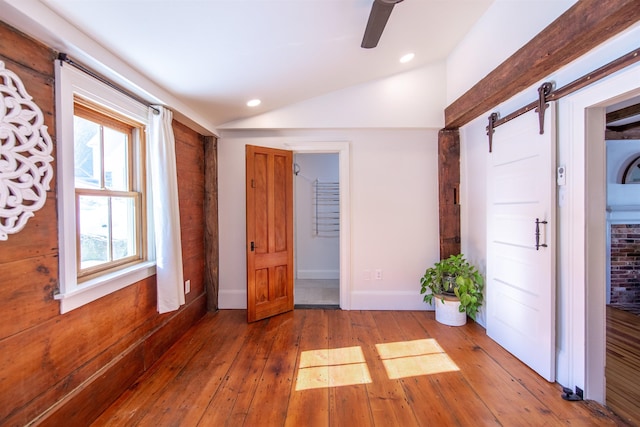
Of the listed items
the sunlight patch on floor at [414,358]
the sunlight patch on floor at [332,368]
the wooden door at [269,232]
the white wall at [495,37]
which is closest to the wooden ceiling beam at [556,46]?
the white wall at [495,37]

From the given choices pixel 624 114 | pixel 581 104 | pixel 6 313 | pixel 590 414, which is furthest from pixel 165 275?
pixel 624 114

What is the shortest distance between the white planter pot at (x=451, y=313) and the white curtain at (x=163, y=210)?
2668mm

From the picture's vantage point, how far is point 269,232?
11.2 ft

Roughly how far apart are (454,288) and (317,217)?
8.75 feet

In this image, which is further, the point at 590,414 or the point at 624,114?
the point at 624,114

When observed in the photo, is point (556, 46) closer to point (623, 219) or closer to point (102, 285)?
point (102, 285)

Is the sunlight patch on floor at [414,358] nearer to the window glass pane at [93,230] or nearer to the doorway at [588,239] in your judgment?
the doorway at [588,239]

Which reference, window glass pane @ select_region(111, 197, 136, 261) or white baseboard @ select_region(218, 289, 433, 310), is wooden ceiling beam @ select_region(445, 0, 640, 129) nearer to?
white baseboard @ select_region(218, 289, 433, 310)

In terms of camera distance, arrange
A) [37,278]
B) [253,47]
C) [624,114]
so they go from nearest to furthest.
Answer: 1. [37,278]
2. [253,47]
3. [624,114]

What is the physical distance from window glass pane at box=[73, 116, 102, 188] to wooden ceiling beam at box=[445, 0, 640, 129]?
117 inches

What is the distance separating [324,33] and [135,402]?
289 cm

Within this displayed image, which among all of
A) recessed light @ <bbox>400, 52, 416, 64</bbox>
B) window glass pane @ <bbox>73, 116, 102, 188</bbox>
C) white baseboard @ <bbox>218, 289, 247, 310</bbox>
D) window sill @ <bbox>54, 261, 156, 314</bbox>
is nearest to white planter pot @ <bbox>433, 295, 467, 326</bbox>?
white baseboard @ <bbox>218, 289, 247, 310</bbox>

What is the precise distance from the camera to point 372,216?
3682mm

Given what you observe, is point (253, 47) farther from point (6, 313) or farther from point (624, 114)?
point (624, 114)
